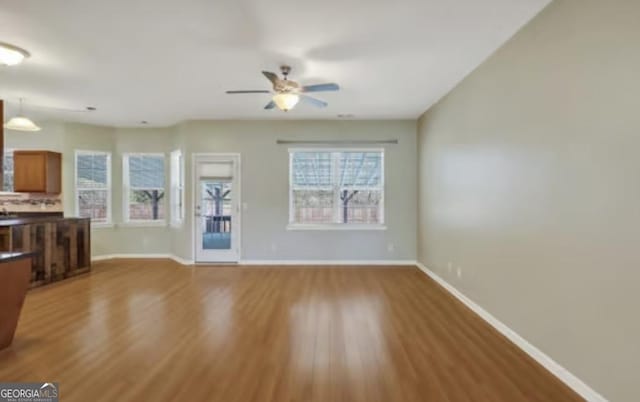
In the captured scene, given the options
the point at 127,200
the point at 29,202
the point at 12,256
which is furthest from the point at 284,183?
the point at 29,202

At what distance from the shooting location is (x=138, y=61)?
375 centimetres

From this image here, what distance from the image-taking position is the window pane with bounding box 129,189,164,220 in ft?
23.8

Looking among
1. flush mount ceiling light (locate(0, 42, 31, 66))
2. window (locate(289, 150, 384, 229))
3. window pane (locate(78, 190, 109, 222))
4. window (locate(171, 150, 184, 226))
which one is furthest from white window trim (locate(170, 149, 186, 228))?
flush mount ceiling light (locate(0, 42, 31, 66))

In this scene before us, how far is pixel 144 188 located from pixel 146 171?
0.37 metres

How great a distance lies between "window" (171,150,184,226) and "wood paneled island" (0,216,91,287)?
1.53 meters

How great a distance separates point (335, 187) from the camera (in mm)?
6609

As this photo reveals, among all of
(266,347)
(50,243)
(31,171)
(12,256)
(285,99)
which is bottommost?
(266,347)

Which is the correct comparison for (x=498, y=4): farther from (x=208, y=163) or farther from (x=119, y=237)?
(x=119, y=237)

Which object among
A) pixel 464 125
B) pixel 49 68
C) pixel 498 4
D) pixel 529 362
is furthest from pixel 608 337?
pixel 49 68

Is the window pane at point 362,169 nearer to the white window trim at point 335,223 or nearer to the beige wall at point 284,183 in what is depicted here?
the white window trim at point 335,223

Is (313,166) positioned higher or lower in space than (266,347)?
higher

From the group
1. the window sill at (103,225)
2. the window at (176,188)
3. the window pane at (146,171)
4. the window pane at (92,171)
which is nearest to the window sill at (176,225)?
the window at (176,188)

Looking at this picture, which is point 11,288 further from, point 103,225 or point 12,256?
point 103,225

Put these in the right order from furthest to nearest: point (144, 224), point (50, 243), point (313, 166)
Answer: point (144, 224) < point (313, 166) < point (50, 243)
